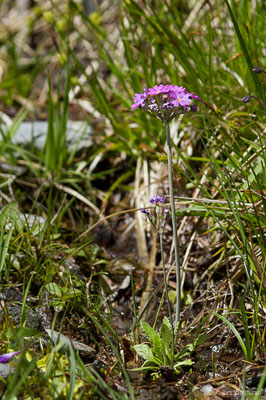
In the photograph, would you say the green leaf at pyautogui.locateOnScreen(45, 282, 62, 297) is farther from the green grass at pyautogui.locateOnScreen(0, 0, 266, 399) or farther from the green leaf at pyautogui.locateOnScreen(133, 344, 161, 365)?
the green leaf at pyautogui.locateOnScreen(133, 344, 161, 365)

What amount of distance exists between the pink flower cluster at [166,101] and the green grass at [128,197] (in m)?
0.32

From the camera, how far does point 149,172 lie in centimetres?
296

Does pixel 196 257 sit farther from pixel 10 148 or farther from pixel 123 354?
pixel 10 148

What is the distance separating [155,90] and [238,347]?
1166 mm

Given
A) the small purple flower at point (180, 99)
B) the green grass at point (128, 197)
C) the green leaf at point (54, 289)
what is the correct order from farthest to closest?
the green leaf at point (54, 289) < the green grass at point (128, 197) < the small purple flower at point (180, 99)

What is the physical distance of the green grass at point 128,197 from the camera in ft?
5.50

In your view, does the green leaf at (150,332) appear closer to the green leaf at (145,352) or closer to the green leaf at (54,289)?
the green leaf at (145,352)

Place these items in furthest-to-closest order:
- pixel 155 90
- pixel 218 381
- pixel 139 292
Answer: pixel 139 292 < pixel 218 381 < pixel 155 90

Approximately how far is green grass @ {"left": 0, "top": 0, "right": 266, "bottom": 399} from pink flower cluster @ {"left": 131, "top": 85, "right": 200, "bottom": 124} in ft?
1.06

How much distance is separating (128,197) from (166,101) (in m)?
1.56

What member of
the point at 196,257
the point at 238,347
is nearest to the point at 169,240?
the point at 196,257

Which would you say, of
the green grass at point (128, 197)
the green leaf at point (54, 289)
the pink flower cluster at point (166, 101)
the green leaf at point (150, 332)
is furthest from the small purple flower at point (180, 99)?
the green leaf at point (54, 289)

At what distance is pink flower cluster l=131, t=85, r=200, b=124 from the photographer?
5.05 feet

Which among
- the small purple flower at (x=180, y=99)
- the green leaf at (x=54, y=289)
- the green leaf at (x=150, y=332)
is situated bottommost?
the green leaf at (x=150, y=332)
